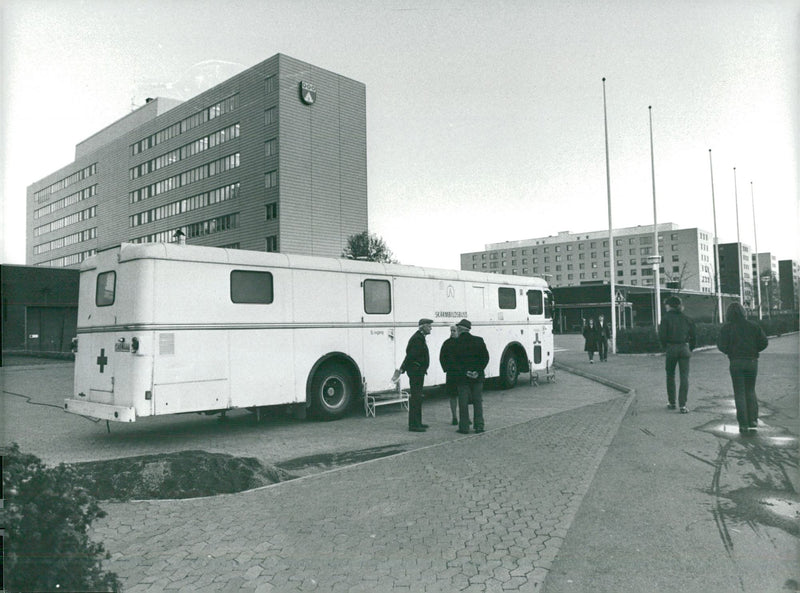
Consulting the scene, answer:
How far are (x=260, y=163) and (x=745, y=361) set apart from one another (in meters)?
54.0

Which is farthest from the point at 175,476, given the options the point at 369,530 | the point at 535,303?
the point at 535,303

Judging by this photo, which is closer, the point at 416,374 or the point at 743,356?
the point at 743,356

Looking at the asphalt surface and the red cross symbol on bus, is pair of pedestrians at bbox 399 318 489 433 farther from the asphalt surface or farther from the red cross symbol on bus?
the red cross symbol on bus

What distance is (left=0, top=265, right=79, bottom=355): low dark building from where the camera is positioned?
42281 millimetres

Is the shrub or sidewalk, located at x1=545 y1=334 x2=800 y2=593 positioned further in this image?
sidewalk, located at x1=545 y1=334 x2=800 y2=593

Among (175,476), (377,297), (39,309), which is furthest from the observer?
(39,309)

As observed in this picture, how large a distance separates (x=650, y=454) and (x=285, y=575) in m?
5.02

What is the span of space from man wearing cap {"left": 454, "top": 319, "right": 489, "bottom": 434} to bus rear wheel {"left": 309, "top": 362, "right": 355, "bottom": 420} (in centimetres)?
263

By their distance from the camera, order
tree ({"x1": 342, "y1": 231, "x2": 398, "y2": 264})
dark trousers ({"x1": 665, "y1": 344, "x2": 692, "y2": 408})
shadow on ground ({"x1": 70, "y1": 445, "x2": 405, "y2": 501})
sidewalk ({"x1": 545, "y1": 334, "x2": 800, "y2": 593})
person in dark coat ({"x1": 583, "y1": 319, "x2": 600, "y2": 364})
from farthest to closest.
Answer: tree ({"x1": 342, "y1": 231, "x2": 398, "y2": 264}), person in dark coat ({"x1": 583, "y1": 319, "x2": 600, "y2": 364}), dark trousers ({"x1": 665, "y1": 344, "x2": 692, "y2": 408}), shadow on ground ({"x1": 70, "y1": 445, "x2": 405, "y2": 501}), sidewalk ({"x1": 545, "y1": 334, "x2": 800, "y2": 593})

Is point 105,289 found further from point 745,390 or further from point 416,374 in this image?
point 745,390

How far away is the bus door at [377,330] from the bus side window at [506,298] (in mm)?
3784

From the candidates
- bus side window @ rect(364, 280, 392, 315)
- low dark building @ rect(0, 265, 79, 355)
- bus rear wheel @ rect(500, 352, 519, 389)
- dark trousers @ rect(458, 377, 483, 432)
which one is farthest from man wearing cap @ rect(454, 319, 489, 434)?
low dark building @ rect(0, 265, 79, 355)

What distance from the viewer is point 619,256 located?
131625mm

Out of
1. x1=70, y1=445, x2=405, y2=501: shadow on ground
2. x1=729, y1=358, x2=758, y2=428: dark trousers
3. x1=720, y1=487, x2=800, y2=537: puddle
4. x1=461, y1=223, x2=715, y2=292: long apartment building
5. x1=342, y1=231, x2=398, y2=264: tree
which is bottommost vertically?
x1=720, y1=487, x2=800, y2=537: puddle
